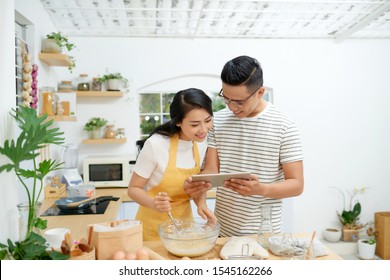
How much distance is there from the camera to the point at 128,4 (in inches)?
96.3

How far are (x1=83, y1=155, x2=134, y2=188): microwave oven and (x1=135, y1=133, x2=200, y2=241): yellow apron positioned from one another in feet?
4.52

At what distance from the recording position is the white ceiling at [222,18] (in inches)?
95.6

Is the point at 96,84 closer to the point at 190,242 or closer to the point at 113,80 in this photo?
the point at 113,80

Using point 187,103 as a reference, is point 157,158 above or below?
below

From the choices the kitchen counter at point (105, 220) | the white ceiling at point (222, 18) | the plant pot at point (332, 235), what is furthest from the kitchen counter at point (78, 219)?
the plant pot at point (332, 235)

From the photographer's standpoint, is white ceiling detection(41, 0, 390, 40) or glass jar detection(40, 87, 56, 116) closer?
glass jar detection(40, 87, 56, 116)

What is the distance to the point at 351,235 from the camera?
330cm

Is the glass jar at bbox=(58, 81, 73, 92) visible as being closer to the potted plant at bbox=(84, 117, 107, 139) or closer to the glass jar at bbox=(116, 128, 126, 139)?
the potted plant at bbox=(84, 117, 107, 139)

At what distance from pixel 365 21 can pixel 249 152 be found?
6.31ft

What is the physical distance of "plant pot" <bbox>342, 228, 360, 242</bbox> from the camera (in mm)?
3288

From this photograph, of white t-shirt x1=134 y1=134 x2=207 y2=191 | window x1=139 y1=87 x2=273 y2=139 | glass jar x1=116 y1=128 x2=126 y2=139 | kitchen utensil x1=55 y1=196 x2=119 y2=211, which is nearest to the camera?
white t-shirt x1=134 y1=134 x2=207 y2=191

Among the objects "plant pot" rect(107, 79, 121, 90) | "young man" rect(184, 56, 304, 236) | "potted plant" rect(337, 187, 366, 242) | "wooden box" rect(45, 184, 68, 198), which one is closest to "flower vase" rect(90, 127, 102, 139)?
"plant pot" rect(107, 79, 121, 90)

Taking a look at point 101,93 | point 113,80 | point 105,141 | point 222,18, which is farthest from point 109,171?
point 222,18
